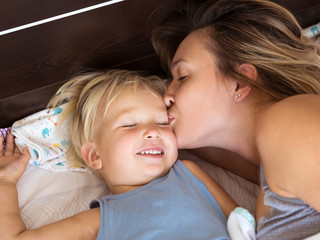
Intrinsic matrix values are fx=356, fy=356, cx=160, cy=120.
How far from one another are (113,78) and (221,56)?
1.39ft

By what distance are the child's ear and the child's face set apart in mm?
25

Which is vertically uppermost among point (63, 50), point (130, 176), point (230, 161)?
point (63, 50)

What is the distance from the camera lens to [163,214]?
1.14 m

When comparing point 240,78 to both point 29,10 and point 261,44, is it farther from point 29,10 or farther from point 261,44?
point 29,10

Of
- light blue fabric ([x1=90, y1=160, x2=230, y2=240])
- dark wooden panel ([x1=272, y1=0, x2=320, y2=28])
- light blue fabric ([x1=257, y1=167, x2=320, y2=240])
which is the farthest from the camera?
dark wooden panel ([x1=272, y1=0, x2=320, y2=28])

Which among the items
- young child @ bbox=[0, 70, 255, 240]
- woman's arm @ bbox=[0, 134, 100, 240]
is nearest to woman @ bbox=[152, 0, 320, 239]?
young child @ bbox=[0, 70, 255, 240]

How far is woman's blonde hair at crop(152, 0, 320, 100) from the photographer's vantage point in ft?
4.10

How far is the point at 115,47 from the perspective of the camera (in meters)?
1.53

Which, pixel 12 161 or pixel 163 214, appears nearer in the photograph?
pixel 163 214

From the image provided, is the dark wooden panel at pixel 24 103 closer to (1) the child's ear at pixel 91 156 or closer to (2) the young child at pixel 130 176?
(2) the young child at pixel 130 176

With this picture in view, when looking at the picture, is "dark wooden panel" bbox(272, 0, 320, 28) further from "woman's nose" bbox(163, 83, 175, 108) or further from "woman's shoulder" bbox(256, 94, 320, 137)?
"woman's shoulder" bbox(256, 94, 320, 137)

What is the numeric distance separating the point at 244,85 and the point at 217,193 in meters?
0.40

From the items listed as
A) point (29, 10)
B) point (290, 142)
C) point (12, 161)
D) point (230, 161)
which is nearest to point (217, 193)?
point (230, 161)

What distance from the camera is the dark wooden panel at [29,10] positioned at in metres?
1.26
